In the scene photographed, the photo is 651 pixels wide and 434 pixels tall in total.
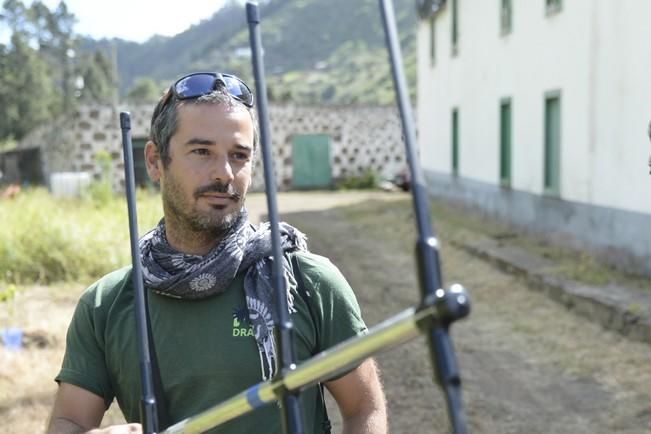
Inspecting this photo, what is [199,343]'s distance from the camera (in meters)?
1.88

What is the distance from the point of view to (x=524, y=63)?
1378 centimetres

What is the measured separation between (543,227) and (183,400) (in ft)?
37.2

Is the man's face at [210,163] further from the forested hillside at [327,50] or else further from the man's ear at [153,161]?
the forested hillside at [327,50]

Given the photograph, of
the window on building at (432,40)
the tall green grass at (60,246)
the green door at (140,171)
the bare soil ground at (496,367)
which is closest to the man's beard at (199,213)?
the bare soil ground at (496,367)

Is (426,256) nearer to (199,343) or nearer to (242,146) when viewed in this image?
(242,146)

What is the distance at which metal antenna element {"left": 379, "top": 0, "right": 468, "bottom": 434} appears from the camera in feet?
2.98

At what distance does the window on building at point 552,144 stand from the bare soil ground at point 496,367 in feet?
7.69

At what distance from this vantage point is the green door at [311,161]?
91.4 feet

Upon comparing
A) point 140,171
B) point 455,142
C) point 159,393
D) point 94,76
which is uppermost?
point 94,76

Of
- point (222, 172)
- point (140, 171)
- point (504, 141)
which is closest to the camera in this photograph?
point (222, 172)

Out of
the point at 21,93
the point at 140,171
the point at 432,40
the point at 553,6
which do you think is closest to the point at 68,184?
the point at 140,171

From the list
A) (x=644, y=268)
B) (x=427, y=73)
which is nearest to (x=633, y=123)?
(x=644, y=268)

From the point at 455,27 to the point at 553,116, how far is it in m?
6.81

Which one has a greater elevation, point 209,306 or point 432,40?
point 432,40
